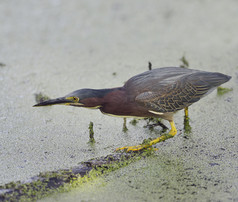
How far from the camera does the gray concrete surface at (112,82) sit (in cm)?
250

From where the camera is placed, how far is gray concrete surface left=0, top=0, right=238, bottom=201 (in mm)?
2496

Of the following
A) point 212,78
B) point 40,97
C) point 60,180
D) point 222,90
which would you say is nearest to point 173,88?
point 212,78

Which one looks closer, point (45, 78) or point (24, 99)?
point (24, 99)

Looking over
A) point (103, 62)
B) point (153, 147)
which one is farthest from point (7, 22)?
point (153, 147)

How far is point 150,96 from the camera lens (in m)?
2.90

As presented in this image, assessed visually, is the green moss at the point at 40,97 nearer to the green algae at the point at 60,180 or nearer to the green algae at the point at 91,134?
the green algae at the point at 91,134

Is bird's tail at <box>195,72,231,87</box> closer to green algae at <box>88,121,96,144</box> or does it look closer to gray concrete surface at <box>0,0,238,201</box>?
gray concrete surface at <box>0,0,238,201</box>

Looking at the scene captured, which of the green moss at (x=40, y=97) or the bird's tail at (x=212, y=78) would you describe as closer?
the bird's tail at (x=212, y=78)

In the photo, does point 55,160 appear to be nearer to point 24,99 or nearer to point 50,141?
point 50,141

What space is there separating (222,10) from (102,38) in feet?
5.87

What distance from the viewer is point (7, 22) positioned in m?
5.32

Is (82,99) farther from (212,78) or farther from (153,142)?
(212,78)

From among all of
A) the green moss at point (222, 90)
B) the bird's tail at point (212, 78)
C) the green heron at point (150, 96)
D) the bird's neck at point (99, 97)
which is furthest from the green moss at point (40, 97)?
the green moss at point (222, 90)

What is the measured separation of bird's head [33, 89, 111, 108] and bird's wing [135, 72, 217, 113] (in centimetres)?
29
